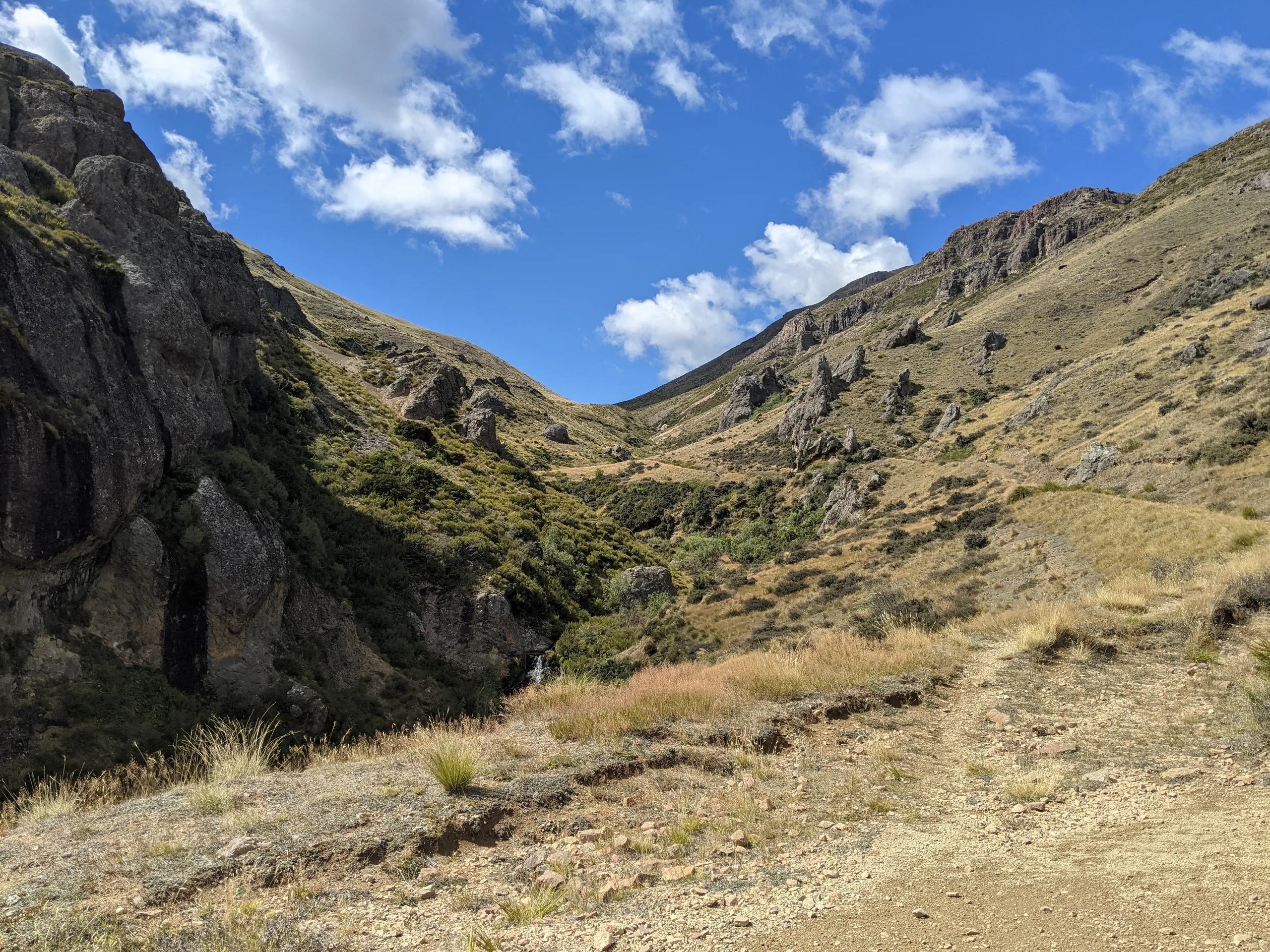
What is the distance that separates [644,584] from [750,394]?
79.0 meters

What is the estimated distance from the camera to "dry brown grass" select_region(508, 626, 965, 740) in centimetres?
868

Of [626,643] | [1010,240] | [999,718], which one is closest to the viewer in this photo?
[999,718]

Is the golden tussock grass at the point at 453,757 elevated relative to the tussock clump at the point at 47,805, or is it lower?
lower

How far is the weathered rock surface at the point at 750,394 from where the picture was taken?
102500 mm

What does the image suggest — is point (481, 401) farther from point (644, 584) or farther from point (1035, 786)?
point (1035, 786)

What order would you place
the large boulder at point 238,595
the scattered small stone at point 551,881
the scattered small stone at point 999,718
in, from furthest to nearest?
1. the large boulder at point 238,595
2. the scattered small stone at point 999,718
3. the scattered small stone at point 551,881

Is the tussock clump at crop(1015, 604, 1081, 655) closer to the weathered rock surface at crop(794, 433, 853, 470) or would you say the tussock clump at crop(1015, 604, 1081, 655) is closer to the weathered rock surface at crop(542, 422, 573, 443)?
the weathered rock surface at crop(794, 433, 853, 470)

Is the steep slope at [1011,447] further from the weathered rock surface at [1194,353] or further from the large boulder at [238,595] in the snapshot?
the large boulder at [238,595]

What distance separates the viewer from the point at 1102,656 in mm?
10367

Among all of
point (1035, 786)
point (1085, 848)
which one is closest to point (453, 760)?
point (1085, 848)

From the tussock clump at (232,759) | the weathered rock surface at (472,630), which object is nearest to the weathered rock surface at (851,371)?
the weathered rock surface at (472,630)

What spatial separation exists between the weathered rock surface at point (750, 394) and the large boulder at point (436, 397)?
59.1 m

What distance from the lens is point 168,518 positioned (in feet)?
46.4

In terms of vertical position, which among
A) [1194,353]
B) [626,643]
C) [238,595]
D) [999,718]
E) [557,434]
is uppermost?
[557,434]
